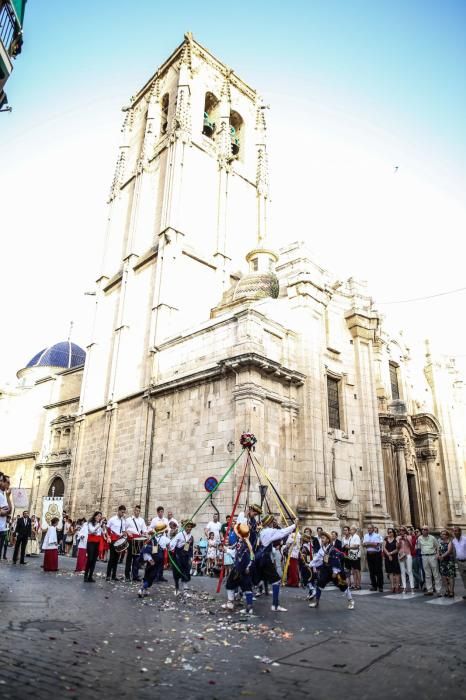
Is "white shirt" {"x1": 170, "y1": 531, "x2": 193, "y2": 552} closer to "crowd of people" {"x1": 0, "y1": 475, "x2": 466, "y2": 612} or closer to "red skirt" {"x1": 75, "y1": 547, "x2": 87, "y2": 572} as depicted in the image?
"crowd of people" {"x1": 0, "y1": 475, "x2": 466, "y2": 612}

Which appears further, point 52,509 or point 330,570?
point 52,509

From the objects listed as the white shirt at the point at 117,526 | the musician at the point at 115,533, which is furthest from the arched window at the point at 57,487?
the white shirt at the point at 117,526

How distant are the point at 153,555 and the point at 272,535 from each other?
2.81 m

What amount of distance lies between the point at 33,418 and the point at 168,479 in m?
21.0

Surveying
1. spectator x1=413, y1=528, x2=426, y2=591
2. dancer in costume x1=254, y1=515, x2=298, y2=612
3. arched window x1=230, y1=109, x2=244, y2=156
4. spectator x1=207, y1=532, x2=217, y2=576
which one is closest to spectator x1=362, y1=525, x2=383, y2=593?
spectator x1=413, y1=528, x2=426, y2=591

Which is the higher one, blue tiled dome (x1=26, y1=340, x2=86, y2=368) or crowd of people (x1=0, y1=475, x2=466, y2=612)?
blue tiled dome (x1=26, y1=340, x2=86, y2=368)

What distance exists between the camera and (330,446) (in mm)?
21078

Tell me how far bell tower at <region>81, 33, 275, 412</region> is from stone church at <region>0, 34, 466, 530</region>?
12 centimetres

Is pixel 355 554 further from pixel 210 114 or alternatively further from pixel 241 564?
pixel 210 114

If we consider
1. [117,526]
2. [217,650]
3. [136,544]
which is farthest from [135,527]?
[217,650]

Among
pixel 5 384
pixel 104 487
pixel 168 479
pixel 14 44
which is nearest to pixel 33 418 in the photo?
pixel 5 384

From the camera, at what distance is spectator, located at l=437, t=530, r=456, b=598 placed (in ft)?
37.8

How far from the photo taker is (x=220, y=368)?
1894cm

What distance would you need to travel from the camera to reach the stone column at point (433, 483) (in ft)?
87.3
